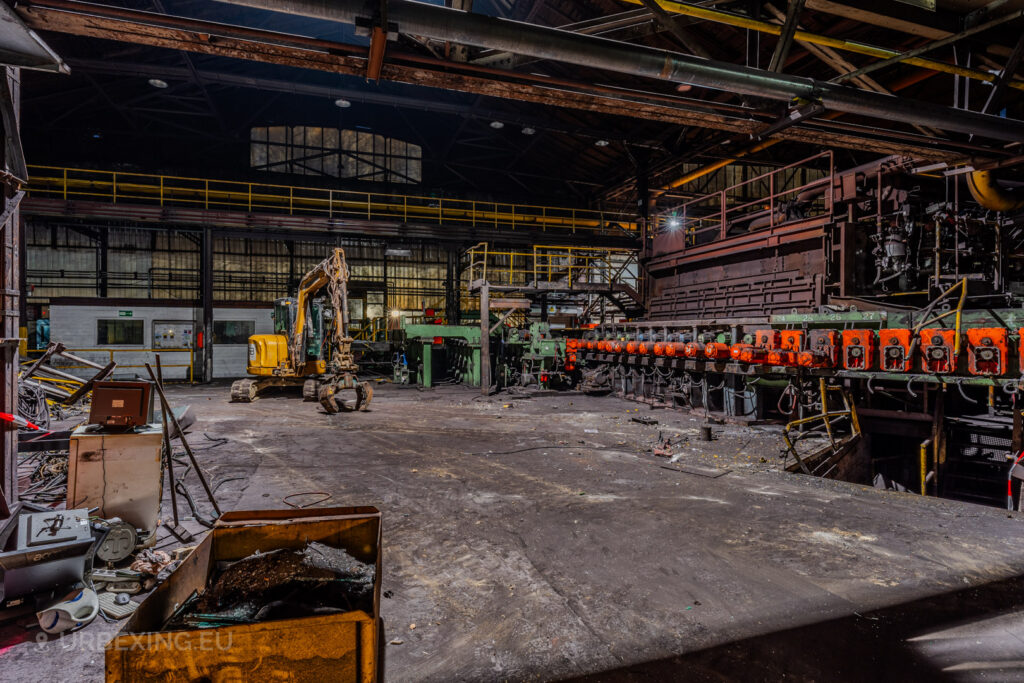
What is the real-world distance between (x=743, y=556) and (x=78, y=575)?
4.72m

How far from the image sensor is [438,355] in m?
18.7

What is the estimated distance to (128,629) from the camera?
56.9 inches

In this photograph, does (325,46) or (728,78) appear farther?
(728,78)

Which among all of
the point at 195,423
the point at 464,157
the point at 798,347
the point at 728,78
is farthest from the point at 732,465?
the point at 464,157

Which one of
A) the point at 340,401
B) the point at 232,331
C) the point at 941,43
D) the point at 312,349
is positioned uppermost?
the point at 941,43

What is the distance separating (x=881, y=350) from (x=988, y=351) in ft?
3.62

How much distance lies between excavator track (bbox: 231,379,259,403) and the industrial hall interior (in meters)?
0.12

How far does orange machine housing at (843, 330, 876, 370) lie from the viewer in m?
6.41

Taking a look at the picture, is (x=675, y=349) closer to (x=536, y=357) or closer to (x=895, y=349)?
(x=895, y=349)

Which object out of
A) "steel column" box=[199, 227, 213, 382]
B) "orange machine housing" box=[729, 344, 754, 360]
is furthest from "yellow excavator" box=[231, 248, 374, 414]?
"orange machine housing" box=[729, 344, 754, 360]

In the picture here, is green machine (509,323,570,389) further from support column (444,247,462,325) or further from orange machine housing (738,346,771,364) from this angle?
orange machine housing (738,346,771,364)

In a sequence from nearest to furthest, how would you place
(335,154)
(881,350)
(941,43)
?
(941,43)
(881,350)
(335,154)

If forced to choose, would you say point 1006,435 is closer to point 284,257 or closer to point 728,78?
point 728,78

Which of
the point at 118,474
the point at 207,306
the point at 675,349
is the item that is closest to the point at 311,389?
the point at 207,306
